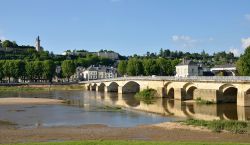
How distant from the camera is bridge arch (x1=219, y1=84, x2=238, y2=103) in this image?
59162mm

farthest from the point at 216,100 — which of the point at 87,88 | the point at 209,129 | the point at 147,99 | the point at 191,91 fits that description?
the point at 87,88

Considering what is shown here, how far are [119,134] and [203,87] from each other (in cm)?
3126

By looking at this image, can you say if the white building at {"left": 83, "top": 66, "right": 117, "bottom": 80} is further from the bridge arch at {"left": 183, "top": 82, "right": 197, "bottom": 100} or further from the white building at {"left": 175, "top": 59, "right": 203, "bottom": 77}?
the bridge arch at {"left": 183, "top": 82, "right": 197, "bottom": 100}

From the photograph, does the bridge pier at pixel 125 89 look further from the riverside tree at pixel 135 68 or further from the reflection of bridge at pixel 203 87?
the riverside tree at pixel 135 68

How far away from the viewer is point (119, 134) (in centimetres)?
3431

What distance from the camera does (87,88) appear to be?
12019 centimetres

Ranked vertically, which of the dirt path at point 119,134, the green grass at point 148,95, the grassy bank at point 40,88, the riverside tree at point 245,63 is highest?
the riverside tree at point 245,63

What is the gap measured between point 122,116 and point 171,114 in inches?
227

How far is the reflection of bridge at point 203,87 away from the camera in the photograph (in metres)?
54.1

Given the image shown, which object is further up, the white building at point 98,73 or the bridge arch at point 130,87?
the white building at point 98,73

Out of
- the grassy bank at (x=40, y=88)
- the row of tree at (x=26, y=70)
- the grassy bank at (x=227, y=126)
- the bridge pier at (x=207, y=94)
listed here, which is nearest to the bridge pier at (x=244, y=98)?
the bridge pier at (x=207, y=94)

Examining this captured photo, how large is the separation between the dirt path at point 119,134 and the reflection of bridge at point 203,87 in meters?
18.3

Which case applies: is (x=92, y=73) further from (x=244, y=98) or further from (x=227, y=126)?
(x=227, y=126)

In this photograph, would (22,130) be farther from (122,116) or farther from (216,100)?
(216,100)
